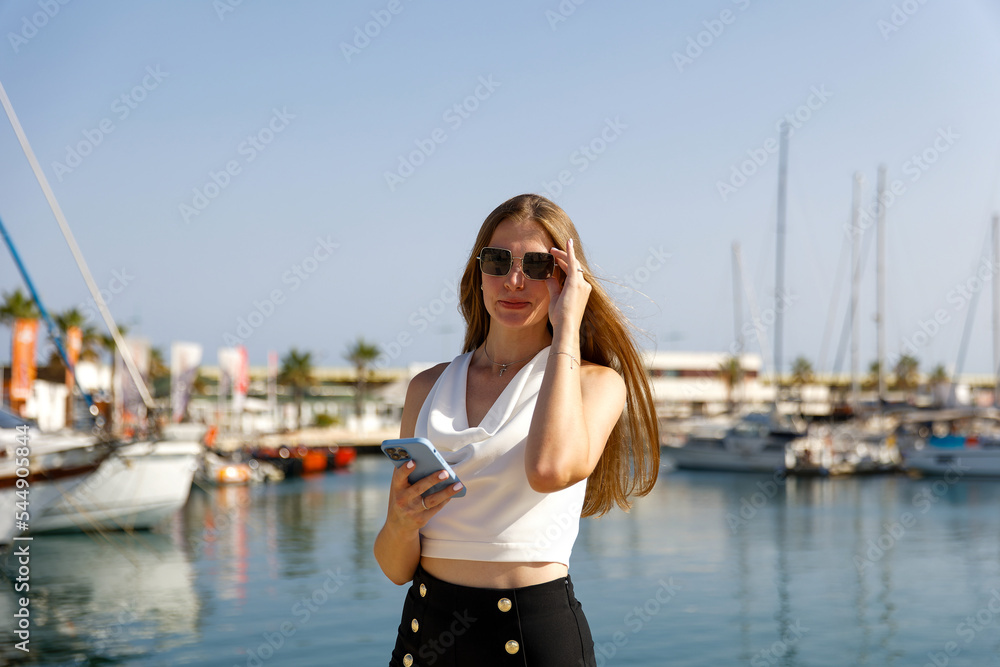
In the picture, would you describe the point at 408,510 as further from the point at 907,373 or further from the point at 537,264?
the point at 907,373

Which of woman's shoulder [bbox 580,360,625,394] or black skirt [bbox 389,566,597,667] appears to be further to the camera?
woman's shoulder [bbox 580,360,625,394]

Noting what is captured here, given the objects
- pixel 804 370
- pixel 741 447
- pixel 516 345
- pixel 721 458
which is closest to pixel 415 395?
pixel 516 345

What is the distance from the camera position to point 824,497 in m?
33.9

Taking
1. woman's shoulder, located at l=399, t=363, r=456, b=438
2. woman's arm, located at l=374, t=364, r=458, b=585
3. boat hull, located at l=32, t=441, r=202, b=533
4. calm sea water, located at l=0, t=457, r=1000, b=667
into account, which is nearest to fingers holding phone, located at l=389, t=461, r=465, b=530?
woman's arm, located at l=374, t=364, r=458, b=585

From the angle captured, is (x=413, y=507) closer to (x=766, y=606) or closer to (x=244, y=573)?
(x=766, y=606)

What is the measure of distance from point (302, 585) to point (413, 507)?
1541 centimetres

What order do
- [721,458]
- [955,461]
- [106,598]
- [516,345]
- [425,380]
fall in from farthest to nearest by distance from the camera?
[721,458] → [955,461] → [106,598] → [425,380] → [516,345]

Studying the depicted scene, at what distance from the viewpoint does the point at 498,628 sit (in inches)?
79.1

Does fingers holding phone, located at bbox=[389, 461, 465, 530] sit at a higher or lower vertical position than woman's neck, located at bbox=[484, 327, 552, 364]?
lower

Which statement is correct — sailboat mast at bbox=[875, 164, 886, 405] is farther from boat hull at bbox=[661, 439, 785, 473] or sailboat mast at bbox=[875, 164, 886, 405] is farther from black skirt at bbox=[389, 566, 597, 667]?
black skirt at bbox=[389, 566, 597, 667]

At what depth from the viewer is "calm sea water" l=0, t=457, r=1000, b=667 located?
40.0 feet

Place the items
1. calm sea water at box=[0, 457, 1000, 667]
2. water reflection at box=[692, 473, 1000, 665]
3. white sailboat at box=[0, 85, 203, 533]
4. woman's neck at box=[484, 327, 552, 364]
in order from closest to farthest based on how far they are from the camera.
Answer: woman's neck at box=[484, 327, 552, 364], calm sea water at box=[0, 457, 1000, 667], water reflection at box=[692, 473, 1000, 665], white sailboat at box=[0, 85, 203, 533]

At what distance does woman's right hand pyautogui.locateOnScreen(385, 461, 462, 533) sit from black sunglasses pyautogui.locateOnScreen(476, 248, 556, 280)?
1.75ft

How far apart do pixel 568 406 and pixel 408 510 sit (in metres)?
0.41
